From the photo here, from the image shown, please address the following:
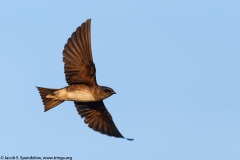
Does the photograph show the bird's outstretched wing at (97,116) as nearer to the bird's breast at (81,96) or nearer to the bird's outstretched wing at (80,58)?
the bird's breast at (81,96)

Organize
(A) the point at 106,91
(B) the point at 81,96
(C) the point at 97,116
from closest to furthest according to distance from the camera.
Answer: (B) the point at 81,96, (A) the point at 106,91, (C) the point at 97,116

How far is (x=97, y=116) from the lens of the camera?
50.7 ft

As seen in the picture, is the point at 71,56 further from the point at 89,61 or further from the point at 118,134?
the point at 118,134

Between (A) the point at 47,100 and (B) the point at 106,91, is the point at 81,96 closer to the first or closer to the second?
(B) the point at 106,91

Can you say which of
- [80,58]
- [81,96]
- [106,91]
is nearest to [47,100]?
[81,96]

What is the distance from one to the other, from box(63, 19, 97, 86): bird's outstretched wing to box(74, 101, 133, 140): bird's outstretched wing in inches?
39.4

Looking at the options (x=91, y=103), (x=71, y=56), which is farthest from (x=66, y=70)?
(x=91, y=103)

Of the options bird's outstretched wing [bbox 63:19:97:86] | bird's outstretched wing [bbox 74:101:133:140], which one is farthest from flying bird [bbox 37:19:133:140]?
bird's outstretched wing [bbox 74:101:133:140]

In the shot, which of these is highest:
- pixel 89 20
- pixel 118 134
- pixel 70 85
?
pixel 89 20

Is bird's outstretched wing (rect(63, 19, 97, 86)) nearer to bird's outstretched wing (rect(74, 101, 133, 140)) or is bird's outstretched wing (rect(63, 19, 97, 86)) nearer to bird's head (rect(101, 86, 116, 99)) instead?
bird's head (rect(101, 86, 116, 99))

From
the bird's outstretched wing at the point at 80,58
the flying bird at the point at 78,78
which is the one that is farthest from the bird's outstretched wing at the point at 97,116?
the bird's outstretched wing at the point at 80,58

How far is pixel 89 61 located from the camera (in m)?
14.4

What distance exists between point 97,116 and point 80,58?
62.6 inches

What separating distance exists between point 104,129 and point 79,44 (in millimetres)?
1961
